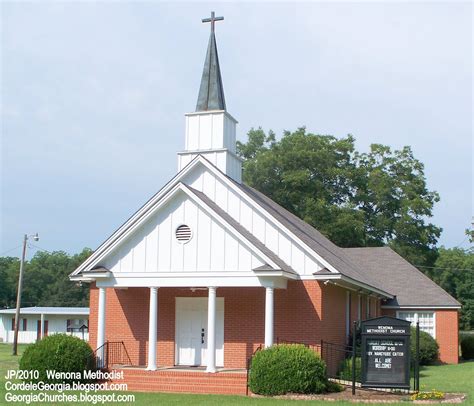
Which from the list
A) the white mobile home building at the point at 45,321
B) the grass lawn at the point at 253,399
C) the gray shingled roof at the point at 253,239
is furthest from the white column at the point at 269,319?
the white mobile home building at the point at 45,321

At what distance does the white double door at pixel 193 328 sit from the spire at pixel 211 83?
23.7ft

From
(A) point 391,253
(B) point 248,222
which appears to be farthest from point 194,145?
(A) point 391,253

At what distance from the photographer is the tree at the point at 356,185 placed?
5506 centimetres

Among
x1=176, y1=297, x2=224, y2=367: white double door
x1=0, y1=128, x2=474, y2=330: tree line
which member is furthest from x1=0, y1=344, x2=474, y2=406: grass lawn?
x1=0, y1=128, x2=474, y2=330: tree line

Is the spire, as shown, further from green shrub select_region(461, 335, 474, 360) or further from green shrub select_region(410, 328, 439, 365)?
green shrub select_region(461, 335, 474, 360)

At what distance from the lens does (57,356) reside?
21328 millimetres

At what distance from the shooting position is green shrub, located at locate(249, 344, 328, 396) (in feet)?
62.3

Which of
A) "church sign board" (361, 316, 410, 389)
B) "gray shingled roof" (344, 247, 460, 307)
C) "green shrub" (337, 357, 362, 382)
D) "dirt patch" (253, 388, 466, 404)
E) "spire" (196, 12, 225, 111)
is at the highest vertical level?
"spire" (196, 12, 225, 111)

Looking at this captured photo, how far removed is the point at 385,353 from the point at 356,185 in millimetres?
38980

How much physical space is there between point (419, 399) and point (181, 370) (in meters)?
7.37

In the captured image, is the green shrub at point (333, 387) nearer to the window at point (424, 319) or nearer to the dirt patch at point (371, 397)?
the dirt patch at point (371, 397)

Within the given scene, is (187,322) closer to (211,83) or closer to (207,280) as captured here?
(207,280)

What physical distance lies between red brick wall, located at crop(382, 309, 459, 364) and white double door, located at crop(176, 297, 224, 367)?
14.6 meters

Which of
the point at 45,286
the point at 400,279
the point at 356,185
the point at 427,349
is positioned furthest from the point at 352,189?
the point at 45,286
